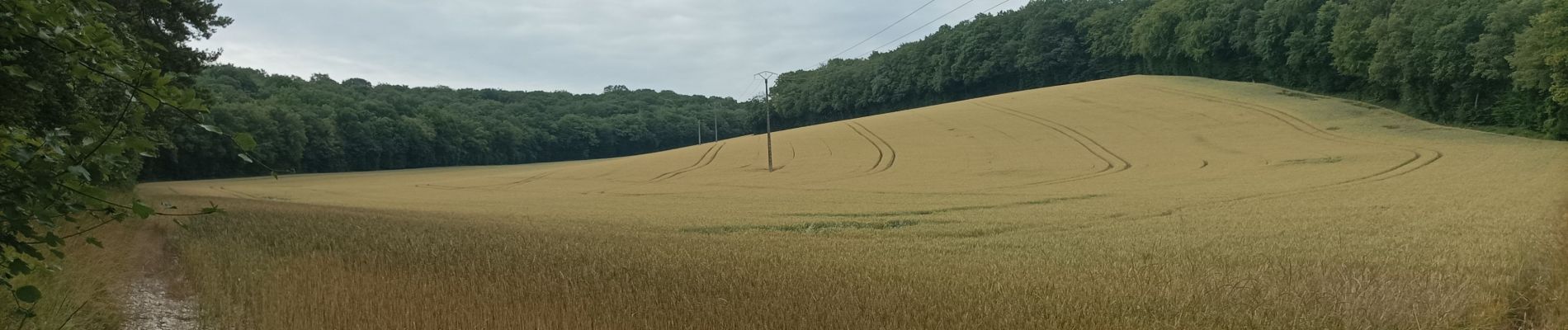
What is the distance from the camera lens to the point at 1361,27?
2359 inches

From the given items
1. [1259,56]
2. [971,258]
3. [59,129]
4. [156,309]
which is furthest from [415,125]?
[59,129]

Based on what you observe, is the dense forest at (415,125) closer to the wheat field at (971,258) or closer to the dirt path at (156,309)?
the wheat field at (971,258)

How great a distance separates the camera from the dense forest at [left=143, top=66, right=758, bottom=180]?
7062 cm

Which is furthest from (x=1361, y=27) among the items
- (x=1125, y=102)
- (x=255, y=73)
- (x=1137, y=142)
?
(x=255, y=73)

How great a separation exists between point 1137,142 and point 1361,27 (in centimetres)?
2722

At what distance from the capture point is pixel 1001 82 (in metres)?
110

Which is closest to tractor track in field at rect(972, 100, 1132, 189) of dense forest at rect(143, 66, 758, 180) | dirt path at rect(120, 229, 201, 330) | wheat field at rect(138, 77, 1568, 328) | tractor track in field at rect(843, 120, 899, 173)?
wheat field at rect(138, 77, 1568, 328)

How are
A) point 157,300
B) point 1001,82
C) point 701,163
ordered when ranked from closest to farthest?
point 157,300 → point 701,163 → point 1001,82

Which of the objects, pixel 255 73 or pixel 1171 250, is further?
pixel 255 73

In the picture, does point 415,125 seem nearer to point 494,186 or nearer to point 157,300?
point 494,186

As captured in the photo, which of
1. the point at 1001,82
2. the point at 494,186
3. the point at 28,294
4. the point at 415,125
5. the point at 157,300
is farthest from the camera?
the point at 1001,82

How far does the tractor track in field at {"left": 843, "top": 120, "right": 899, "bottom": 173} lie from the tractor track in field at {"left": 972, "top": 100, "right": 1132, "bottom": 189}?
37.1 feet

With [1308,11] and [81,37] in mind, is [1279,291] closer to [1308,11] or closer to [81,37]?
[81,37]

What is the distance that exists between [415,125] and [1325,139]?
95308mm
